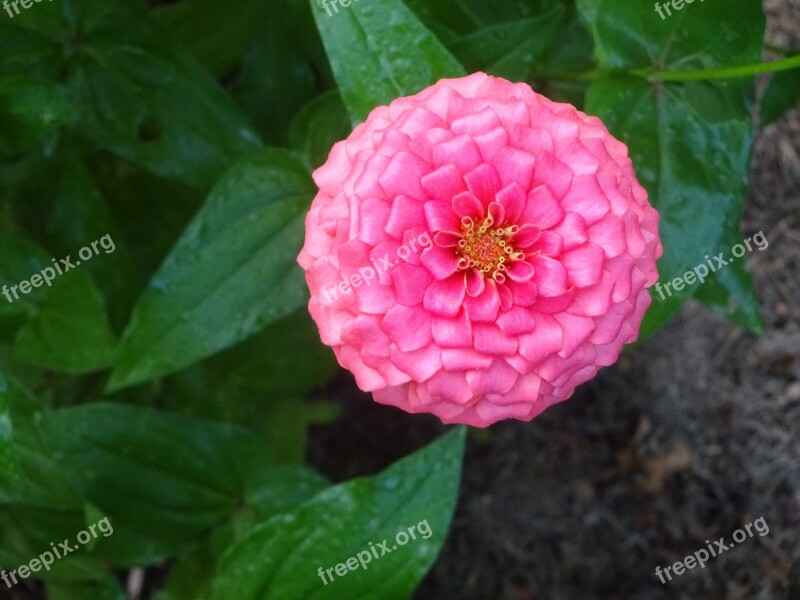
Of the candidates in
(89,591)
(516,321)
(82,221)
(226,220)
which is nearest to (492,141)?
(516,321)

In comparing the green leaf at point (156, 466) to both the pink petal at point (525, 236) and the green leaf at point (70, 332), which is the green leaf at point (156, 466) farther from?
the pink petal at point (525, 236)

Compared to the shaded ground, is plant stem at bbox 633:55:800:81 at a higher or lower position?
higher

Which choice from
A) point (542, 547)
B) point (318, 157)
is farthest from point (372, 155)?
point (542, 547)

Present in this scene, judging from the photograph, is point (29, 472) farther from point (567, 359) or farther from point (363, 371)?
point (567, 359)

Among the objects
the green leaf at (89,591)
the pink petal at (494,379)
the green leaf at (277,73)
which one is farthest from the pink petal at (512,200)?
the green leaf at (89,591)

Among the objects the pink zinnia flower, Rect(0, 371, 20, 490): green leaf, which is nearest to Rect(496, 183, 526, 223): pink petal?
the pink zinnia flower

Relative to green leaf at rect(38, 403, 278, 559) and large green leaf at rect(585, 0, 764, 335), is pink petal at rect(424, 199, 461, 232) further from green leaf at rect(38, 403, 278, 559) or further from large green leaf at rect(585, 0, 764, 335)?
green leaf at rect(38, 403, 278, 559)
